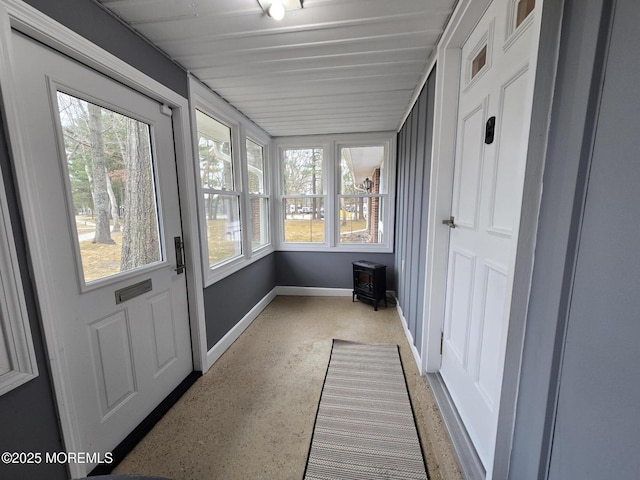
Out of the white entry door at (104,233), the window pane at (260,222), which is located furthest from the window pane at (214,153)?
the window pane at (260,222)

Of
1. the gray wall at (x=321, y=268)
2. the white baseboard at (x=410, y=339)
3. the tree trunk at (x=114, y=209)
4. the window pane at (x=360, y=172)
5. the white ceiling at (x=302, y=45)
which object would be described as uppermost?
the white ceiling at (x=302, y=45)

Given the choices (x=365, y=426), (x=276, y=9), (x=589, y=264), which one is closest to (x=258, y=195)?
(x=276, y=9)

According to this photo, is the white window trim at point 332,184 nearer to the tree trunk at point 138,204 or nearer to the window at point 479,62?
the window at point 479,62

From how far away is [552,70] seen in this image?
73cm

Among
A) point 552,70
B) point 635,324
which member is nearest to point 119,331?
point 635,324

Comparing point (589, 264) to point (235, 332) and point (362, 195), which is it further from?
point (362, 195)

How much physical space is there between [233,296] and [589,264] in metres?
2.53

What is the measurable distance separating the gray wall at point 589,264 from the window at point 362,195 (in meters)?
2.85

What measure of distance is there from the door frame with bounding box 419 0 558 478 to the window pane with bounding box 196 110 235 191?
183cm

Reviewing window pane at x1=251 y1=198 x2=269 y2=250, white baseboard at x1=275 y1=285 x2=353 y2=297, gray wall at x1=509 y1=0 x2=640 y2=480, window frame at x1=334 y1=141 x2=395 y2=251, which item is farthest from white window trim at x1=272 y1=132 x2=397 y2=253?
gray wall at x1=509 y1=0 x2=640 y2=480

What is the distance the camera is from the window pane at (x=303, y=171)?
142 inches

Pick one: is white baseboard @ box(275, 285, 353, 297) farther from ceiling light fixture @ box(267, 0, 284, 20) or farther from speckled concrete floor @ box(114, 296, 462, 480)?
ceiling light fixture @ box(267, 0, 284, 20)

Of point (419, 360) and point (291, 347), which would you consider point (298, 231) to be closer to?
point (291, 347)

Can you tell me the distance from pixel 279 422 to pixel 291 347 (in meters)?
0.84
